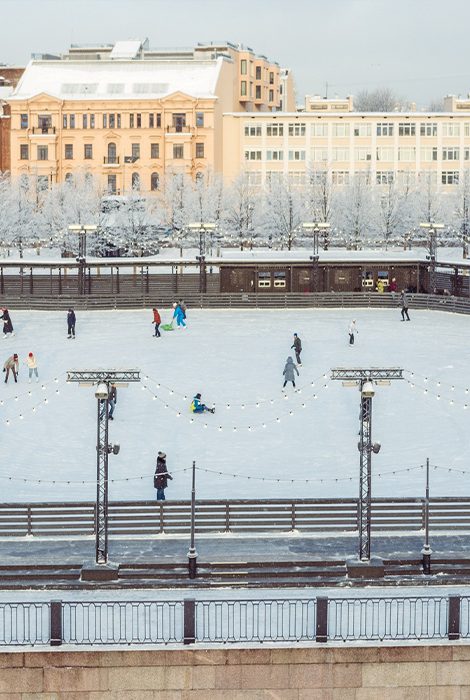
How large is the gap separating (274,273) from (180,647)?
45.3 metres

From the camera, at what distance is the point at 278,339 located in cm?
5284

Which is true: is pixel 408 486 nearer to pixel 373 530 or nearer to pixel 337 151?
pixel 373 530

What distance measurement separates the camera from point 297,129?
116438mm

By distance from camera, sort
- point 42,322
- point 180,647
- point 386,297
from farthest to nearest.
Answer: point 386,297, point 42,322, point 180,647

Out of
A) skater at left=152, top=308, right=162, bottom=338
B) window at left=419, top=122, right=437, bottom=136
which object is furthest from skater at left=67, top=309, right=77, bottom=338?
window at left=419, top=122, right=437, bottom=136

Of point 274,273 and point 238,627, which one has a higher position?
point 274,273

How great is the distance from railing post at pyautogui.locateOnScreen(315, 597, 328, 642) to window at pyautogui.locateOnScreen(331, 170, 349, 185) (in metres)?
95.0

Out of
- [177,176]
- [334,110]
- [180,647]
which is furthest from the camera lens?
[334,110]

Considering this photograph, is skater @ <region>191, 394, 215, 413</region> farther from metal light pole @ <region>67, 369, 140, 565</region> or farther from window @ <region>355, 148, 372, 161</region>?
window @ <region>355, 148, 372, 161</region>

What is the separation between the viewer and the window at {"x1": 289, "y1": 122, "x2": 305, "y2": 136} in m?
116

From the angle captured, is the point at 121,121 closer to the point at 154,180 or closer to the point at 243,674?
the point at 154,180

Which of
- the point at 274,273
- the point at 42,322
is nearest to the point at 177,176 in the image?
the point at 274,273

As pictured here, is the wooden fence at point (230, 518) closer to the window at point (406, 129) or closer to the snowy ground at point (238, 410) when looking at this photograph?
the snowy ground at point (238, 410)

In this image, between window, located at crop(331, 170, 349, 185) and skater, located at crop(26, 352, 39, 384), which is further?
window, located at crop(331, 170, 349, 185)
